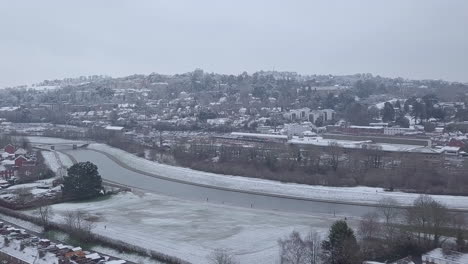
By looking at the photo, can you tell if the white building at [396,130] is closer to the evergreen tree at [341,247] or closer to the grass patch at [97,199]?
the grass patch at [97,199]

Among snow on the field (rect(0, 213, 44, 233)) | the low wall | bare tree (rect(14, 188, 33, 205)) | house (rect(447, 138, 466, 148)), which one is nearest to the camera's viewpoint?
the low wall

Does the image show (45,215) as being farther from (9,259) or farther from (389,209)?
(389,209)

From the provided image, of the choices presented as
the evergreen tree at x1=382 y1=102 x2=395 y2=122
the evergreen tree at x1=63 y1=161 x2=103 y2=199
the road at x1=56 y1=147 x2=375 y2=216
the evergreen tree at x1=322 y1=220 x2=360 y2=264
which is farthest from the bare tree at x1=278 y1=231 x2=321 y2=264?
the evergreen tree at x1=382 y1=102 x2=395 y2=122

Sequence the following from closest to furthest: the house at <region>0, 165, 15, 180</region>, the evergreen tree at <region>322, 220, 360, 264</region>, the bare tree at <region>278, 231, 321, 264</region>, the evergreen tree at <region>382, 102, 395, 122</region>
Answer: the evergreen tree at <region>322, 220, 360, 264</region> < the bare tree at <region>278, 231, 321, 264</region> < the house at <region>0, 165, 15, 180</region> < the evergreen tree at <region>382, 102, 395, 122</region>

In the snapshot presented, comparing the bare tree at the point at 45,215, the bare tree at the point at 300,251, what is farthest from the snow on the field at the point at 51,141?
the bare tree at the point at 300,251

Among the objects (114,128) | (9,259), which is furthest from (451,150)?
(114,128)

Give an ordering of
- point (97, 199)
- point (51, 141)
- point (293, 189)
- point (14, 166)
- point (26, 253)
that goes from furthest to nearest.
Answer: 1. point (51, 141)
2. point (14, 166)
3. point (293, 189)
4. point (97, 199)
5. point (26, 253)

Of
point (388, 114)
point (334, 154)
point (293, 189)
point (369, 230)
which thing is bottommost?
point (293, 189)

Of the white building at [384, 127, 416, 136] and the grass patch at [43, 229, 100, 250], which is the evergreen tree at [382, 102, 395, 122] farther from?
the grass patch at [43, 229, 100, 250]
